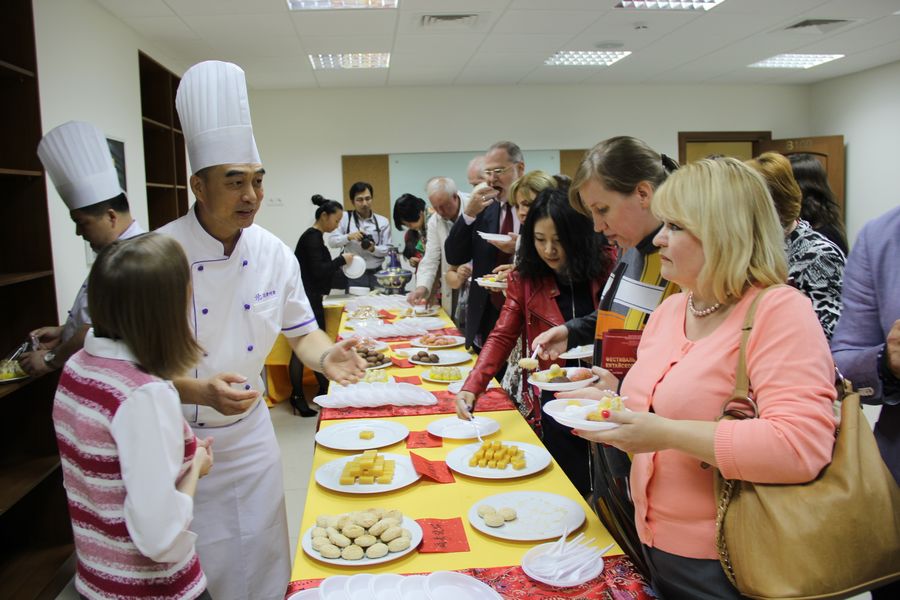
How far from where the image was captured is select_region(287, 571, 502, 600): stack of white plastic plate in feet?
3.74

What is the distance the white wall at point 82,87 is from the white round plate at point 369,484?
2.60 m

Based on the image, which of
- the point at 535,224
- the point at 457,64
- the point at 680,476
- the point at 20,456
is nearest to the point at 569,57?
the point at 457,64

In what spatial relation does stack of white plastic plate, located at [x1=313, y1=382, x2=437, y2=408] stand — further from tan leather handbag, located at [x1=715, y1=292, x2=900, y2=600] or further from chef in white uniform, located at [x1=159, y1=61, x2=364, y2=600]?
tan leather handbag, located at [x1=715, y1=292, x2=900, y2=600]

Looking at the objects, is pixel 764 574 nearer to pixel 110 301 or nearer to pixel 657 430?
pixel 657 430

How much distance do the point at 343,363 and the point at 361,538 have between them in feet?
2.32

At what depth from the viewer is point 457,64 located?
685 centimetres

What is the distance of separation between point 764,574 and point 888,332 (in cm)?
69

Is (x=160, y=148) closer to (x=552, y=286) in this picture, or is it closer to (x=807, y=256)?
(x=552, y=286)

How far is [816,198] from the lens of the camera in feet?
9.11

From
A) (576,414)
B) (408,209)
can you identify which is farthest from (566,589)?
(408,209)

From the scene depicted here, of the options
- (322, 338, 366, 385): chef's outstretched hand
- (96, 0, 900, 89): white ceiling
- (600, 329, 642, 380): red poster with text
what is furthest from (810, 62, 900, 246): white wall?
(322, 338, 366, 385): chef's outstretched hand

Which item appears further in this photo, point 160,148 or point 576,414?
point 160,148

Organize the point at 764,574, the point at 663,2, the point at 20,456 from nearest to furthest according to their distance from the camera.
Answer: the point at 764,574
the point at 20,456
the point at 663,2

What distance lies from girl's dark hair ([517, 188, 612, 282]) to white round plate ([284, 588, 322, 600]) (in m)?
1.44
